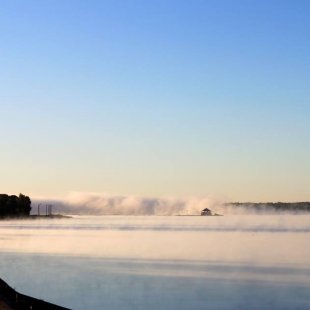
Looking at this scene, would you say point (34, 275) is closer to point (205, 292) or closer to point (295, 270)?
point (205, 292)

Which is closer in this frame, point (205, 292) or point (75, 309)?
point (75, 309)

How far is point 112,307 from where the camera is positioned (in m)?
33.8

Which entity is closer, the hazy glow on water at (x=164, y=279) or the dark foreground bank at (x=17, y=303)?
the dark foreground bank at (x=17, y=303)

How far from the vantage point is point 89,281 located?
4447 centimetres

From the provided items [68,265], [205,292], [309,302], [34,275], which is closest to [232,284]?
[205,292]

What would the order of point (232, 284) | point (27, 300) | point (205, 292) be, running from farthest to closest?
point (232, 284) < point (205, 292) < point (27, 300)

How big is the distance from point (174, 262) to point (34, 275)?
16.7 metres

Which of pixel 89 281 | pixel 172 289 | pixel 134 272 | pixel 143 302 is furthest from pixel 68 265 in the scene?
pixel 143 302

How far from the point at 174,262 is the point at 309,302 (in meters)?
26.0

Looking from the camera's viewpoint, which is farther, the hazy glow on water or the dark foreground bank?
the hazy glow on water

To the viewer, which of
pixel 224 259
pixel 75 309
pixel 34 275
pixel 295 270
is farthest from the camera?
pixel 224 259

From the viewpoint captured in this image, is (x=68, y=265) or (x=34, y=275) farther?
(x=68, y=265)

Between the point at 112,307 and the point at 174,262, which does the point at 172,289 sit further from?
the point at 174,262

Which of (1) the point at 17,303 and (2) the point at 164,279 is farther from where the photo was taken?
(2) the point at 164,279
